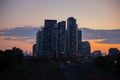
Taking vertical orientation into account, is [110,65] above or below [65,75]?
below

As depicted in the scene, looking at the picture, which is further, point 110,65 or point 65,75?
point 110,65

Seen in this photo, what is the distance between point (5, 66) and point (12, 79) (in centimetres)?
3550

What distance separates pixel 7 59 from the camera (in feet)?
342

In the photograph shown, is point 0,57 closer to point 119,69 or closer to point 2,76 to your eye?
point 2,76

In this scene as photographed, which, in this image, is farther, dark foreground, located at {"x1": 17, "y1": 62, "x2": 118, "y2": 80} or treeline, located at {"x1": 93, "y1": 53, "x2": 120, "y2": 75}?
treeline, located at {"x1": 93, "y1": 53, "x2": 120, "y2": 75}

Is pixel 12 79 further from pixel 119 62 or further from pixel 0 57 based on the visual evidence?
pixel 119 62

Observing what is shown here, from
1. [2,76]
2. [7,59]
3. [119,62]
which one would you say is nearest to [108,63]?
[119,62]

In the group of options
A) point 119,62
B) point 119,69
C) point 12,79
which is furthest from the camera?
point 119,62

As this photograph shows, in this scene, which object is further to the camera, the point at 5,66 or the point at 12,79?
the point at 5,66

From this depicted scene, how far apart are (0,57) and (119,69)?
132 ft

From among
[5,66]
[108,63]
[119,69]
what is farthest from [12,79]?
[108,63]

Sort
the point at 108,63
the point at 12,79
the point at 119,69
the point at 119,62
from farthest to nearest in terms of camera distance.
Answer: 1. the point at 108,63
2. the point at 119,62
3. the point at 119,69
4. the point at 12,79

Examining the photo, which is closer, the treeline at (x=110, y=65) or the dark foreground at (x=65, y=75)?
the dark foreground at (x=65, y=75)

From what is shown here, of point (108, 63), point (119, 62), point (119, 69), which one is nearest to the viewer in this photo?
point (119, 69)
